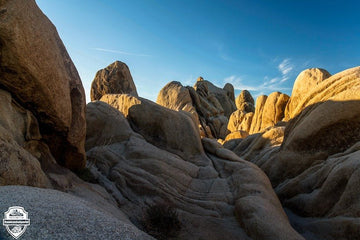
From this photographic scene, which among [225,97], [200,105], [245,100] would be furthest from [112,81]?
[225,97]

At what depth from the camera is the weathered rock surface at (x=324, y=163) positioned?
227 inches

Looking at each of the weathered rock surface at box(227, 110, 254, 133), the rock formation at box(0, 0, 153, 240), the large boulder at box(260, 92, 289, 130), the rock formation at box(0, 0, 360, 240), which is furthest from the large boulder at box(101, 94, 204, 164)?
the weathered rock surface at box(227, 110, 254, 133)

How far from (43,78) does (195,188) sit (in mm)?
5426

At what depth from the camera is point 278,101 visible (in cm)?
1952

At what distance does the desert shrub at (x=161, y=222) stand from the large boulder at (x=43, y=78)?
289cm

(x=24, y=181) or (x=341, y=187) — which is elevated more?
(x=341, y=187)

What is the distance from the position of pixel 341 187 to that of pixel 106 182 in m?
6.74

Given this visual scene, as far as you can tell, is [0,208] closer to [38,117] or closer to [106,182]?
[38,117]

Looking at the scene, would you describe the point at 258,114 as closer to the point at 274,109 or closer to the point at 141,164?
the point at 274,109

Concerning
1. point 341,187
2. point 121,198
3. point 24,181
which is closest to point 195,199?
point 121,198

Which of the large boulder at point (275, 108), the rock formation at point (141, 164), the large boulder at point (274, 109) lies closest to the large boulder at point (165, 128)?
the rock formation at point (141, 164)

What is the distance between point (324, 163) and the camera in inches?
303

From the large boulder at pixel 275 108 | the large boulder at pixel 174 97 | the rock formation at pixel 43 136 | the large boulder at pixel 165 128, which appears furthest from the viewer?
the large boulder at pixel 174 97

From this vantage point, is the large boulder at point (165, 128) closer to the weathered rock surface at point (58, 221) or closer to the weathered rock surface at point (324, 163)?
the weathered rock surface at point (324, 163)
